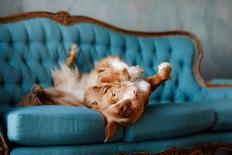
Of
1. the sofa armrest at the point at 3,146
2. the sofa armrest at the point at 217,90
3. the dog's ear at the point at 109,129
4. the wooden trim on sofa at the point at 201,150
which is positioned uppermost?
the sofa armrest at the point at 217,90

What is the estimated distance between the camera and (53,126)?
1925mm

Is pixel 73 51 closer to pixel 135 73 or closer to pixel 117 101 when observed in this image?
pixel 135 73

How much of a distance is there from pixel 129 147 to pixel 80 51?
3.04 feet

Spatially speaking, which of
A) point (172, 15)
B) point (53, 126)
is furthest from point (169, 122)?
point (172, 15)

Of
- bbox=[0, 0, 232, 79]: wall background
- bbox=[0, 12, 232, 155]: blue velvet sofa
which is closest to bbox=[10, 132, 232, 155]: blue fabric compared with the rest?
bbox=[0, 12, 232, 155]: blue velvet sofa

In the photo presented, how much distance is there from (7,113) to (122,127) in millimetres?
563

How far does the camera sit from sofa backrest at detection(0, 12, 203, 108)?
2.59 metres

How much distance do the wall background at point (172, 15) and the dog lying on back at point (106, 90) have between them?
612 millimetres

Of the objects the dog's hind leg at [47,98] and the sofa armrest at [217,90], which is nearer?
the dog's hind leg at [47,98]

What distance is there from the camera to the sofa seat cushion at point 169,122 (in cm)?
214

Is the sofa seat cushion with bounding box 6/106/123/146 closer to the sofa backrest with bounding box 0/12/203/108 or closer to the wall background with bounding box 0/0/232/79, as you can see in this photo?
the sofa backrest with bounding box 0/12/203/108

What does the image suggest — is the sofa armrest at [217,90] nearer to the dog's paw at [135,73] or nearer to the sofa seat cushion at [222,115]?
the sofa seat cushion at [222,115]

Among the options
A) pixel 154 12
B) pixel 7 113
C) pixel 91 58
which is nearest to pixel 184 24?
pixel 154 12

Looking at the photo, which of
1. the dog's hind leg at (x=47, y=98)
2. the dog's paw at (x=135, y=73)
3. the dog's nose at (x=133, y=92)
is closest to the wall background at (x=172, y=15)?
the dog's hind leg at (x=47, y=98)
